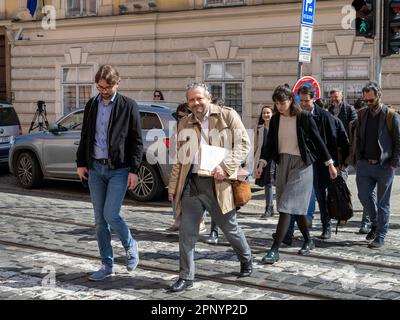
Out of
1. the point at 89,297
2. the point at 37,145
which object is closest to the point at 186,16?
the point at 37,145

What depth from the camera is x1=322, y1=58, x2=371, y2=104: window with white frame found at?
17.8m


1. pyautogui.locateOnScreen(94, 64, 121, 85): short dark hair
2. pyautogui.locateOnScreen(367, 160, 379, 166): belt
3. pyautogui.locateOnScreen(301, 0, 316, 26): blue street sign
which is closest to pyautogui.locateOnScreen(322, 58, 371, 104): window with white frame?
pyautogui.locateOnScreen(301, 0, 316, 26): blue street sign

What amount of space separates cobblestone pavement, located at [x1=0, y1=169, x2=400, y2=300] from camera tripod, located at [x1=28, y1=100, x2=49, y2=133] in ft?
44.7

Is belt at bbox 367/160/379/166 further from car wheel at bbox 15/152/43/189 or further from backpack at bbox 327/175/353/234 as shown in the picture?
car wheel at bbox 15/152/43/189

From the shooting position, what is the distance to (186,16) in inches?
783

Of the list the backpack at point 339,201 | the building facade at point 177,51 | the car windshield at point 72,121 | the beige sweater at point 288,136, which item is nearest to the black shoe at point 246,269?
the beige sweater at point 288,136

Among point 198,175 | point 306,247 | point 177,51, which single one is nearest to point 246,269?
point 198,175

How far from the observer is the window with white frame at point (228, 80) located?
19.6 metres

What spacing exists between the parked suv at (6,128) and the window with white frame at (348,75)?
8.36 meters

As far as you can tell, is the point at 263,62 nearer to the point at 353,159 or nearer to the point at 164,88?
the point at 164,88

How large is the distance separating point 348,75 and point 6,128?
9.03 metres

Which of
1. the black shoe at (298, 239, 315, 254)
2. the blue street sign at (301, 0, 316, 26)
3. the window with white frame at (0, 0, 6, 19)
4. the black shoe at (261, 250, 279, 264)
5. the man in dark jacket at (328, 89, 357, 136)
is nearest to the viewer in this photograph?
the black shoe at (261, 250, 279, 264)

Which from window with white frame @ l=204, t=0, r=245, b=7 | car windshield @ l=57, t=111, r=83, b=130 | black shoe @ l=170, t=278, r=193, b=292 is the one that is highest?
window with white frame @ l=204, t=0, r=245, b=7
